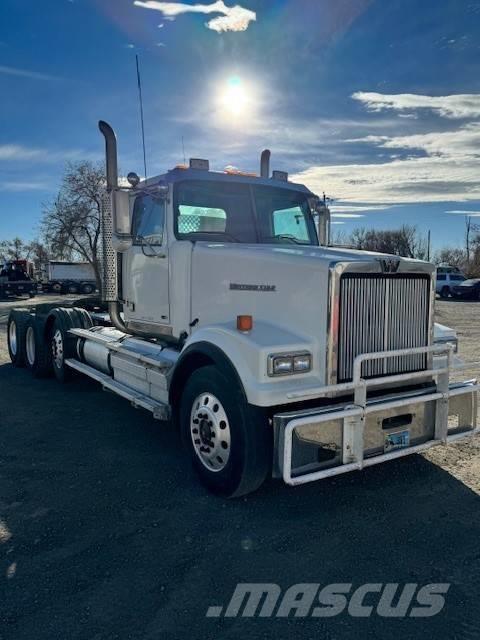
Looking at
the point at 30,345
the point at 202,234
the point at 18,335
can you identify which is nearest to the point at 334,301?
the point at 202,234

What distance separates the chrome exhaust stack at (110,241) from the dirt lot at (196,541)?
5.88 feet

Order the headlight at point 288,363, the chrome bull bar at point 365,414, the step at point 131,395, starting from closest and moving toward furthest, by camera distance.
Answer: the chrome bull bar at point 365,414 → the headlight at point 288,363 → the step at point 131,395

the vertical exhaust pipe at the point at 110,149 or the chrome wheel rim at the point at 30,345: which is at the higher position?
the vertical exhaust pipe at the point at 110,149

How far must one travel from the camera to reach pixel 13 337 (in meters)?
9.92

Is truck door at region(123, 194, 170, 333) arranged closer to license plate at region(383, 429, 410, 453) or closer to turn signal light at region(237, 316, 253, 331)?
turn signal light at region(237, 316, 253, 331)

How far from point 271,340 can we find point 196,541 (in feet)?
4.72

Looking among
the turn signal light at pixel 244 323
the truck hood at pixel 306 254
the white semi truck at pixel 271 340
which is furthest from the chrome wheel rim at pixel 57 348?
the turn signal light at pixel 244 323

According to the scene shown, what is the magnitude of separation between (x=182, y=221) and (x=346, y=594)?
348 centimetres

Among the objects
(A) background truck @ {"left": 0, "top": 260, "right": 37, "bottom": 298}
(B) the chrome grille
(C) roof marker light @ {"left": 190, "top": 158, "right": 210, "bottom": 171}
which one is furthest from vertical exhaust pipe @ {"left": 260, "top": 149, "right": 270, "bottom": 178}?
(A) background truck @ {"left": 0, "top": 260, "right": 37, "bottom": 298}

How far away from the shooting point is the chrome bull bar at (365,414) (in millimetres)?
3316

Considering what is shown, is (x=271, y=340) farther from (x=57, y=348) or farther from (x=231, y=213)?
(x=57, y=348)

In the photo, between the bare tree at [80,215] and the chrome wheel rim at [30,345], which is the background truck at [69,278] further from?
the chrome wheel rim at [30,345]

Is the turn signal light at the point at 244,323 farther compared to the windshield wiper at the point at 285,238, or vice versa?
the windshield wiper at the point at 285,238

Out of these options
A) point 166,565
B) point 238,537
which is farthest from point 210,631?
point 238,537
